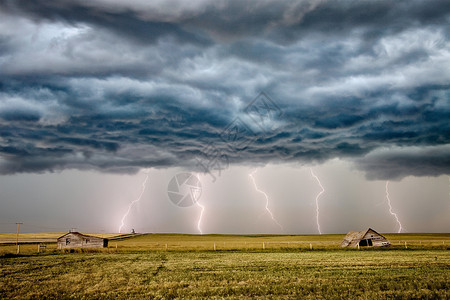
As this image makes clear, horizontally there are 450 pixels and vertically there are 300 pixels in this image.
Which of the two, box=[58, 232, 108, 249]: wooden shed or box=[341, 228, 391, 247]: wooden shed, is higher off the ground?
box=[58, 232, 108, 249]: wooden shed

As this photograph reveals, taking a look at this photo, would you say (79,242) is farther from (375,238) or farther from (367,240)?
(375,238)

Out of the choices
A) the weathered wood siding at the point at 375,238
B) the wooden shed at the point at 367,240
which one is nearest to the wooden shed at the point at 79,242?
the wooden shed at the point at 367,240

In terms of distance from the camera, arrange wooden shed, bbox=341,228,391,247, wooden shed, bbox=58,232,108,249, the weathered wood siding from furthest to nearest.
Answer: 1. wooden shed, bbox=58,232,108,249
2. the weathered wood siding
3. wooden shed, bbox=341,228,391,247

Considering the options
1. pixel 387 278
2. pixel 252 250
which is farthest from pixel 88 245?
pixel 387 278

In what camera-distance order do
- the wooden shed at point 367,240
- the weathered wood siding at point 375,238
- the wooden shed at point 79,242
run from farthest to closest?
the wooden shed at point 79,242, the weathered wood siding at point 375,238, the wooden shed at point 367,240

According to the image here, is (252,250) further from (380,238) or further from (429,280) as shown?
(429,280)

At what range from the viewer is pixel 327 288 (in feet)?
51.1

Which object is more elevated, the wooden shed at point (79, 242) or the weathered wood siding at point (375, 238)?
the wooden shed at point (79, 242)

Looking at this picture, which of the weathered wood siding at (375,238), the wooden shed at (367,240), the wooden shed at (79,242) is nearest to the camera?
the wooden shed at (367,240)

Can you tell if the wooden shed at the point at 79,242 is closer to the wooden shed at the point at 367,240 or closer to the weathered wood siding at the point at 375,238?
the wooden shed at the point at 367,240

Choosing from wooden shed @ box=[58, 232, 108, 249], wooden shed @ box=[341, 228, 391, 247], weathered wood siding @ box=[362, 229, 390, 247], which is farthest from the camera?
wooden shed @ box=[58, 232, 108, 249]

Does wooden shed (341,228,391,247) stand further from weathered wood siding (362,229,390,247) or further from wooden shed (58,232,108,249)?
wooden shed (58,232,108,249)

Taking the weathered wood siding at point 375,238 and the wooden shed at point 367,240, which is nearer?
the wooden shed at point 367,240

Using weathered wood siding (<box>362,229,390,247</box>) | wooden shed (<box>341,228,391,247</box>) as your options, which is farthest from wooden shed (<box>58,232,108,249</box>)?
weathered wood siding (<box>362,229,390,247</box>)
